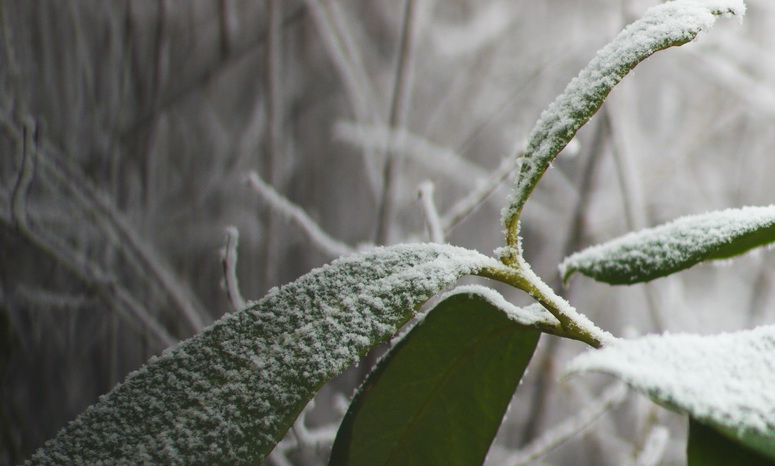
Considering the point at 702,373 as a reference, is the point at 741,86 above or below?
above

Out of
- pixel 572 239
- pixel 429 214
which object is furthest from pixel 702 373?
pixel 572 239

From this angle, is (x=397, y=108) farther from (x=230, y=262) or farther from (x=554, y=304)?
(x=554, y=304)

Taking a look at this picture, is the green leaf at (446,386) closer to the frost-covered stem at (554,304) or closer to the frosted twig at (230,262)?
the frost-covered stem at (554,304)


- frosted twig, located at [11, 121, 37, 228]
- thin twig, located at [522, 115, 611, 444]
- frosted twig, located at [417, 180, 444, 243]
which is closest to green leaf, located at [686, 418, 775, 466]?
frosted twig, located at [417, 180, 444, 243]

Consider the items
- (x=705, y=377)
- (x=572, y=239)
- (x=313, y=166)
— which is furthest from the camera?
(x=313, y=166)

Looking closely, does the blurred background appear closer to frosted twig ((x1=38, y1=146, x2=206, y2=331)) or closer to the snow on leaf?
frosted twig ((x1=38, y1=146, x2=206, y2=331))

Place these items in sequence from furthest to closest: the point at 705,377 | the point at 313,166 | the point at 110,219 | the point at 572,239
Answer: the point at 313,166, the point at 572,239, the point at 110,219, the point at 705,377

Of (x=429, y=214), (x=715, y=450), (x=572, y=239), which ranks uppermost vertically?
(x=572, y=239)

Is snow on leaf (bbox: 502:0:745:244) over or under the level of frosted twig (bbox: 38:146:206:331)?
under
